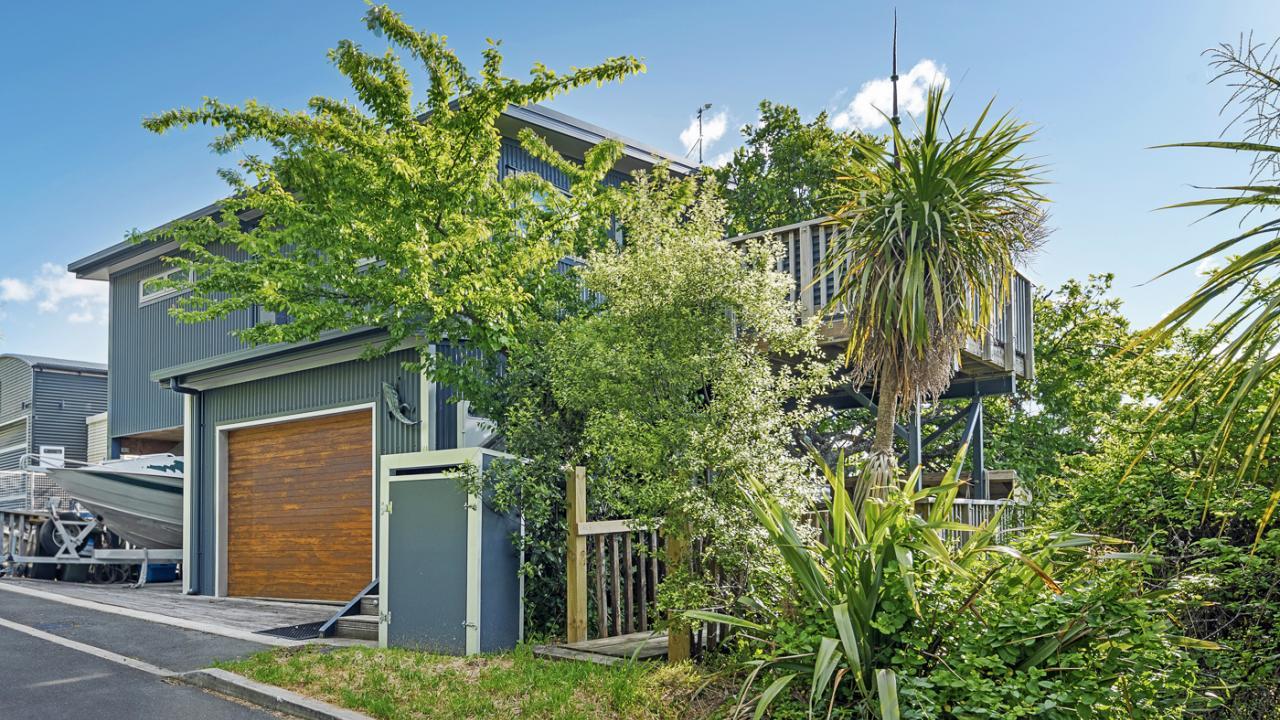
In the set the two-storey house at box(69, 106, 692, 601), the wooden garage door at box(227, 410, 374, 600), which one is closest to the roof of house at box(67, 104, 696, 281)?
the two-storey house at box(69, 106, 692, 601)

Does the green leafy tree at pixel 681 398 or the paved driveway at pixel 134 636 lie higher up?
the green leafy tree at pixel 681 398

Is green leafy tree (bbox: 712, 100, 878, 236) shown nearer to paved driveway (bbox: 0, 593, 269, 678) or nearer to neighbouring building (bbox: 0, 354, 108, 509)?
paved driveway (bbox: 0, 593, 269, 678)

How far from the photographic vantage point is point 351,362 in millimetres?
12180

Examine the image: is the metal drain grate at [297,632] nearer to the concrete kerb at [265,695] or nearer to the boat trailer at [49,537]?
the concrete kerb at [265,695]

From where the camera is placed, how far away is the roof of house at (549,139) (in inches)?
571

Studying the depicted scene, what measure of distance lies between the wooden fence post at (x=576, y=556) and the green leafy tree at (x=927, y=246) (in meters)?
2.47

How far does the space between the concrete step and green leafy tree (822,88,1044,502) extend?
4859mm

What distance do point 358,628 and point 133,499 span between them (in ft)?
25.6

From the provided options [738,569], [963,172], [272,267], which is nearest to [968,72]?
[963,172]

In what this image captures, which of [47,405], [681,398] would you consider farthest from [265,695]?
[47,405]

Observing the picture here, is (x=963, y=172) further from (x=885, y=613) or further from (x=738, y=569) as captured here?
(x=885, y=613)

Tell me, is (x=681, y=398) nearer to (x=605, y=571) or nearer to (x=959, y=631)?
(x=605, y=571)

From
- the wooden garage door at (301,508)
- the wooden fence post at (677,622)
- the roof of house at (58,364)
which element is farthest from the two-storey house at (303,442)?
the roof of house at (58,364)

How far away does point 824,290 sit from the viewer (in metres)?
10.4
